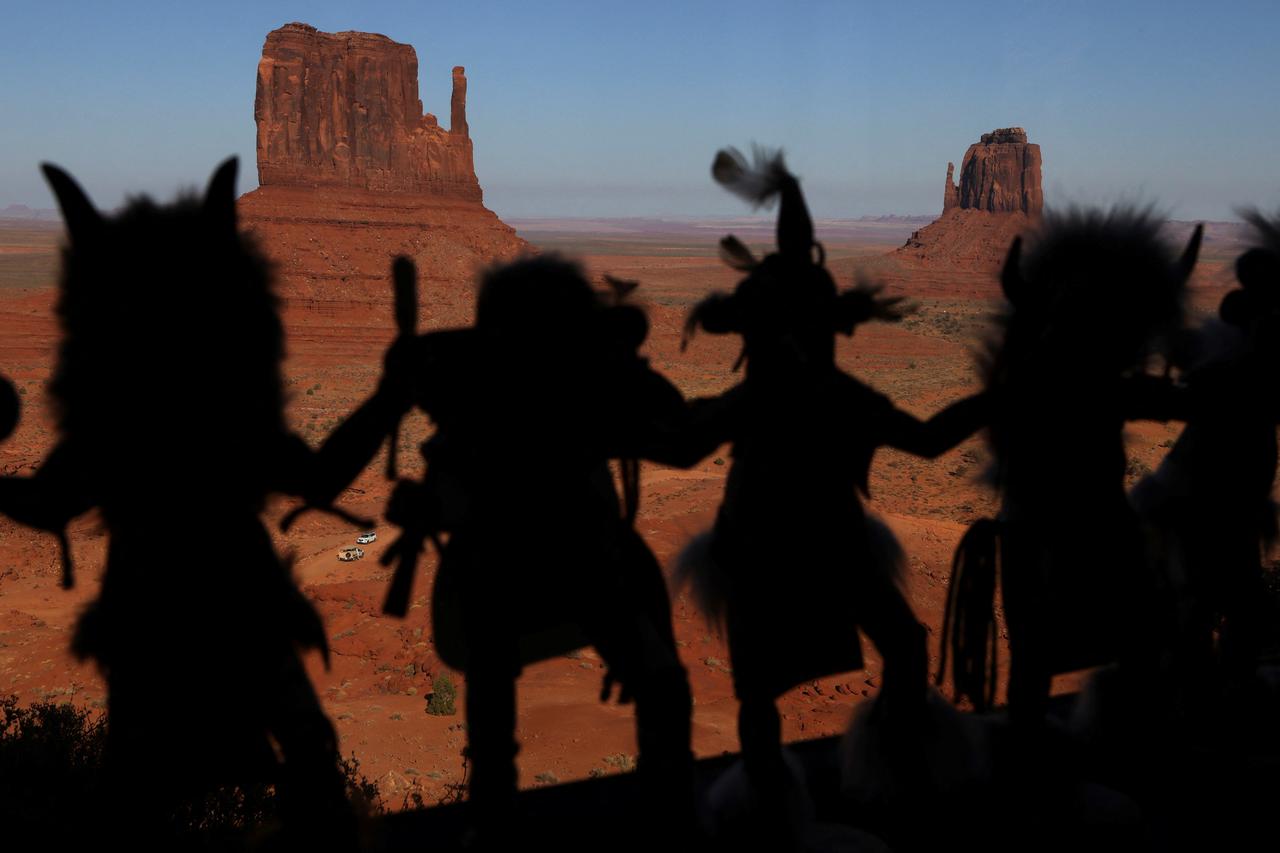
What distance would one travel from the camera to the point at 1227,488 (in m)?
2.90

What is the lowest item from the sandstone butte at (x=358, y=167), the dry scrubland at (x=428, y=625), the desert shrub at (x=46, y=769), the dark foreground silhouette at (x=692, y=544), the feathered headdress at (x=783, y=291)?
the dry scrubland at (x=428, y=625)

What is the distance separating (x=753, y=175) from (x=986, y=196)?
99.4 m

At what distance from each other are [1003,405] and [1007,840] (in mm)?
1276

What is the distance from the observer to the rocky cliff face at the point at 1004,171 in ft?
297

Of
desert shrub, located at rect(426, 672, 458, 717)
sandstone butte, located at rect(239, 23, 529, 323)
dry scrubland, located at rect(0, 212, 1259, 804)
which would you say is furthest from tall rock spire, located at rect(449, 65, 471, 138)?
desert shrub, located at rect(426, 672, 458, 717)

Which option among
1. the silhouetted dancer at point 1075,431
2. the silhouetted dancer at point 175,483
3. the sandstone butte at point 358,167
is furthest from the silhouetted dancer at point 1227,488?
the sandstone butte at point 358,167

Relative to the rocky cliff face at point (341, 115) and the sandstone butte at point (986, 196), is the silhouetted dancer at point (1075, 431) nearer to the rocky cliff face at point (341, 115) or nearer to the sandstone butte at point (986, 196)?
the rocky cliff face at point (341, 115)

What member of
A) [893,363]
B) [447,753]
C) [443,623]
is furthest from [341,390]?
[443,623]

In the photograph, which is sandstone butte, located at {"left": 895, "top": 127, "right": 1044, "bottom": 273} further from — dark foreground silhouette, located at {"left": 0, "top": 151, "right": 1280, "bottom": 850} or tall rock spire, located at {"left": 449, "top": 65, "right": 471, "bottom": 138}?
dark foreground silhouette, located at {"left": 0, "top": 151, "right": 1280, "bottom": 850}

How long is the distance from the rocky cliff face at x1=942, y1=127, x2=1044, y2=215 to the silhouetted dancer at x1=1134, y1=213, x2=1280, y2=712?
95.0 m

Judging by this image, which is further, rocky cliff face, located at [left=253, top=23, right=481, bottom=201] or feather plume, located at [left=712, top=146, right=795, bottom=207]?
rocky cliff face, located at [left=253, top=23, right=481, bottom=201]

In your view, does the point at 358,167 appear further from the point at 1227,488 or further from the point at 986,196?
the point at 986,196

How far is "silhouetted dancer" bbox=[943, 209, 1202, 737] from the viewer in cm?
250

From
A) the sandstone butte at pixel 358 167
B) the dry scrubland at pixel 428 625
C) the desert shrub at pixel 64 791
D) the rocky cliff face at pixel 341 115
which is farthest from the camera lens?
the rocky cliff face at pixel 341 115
